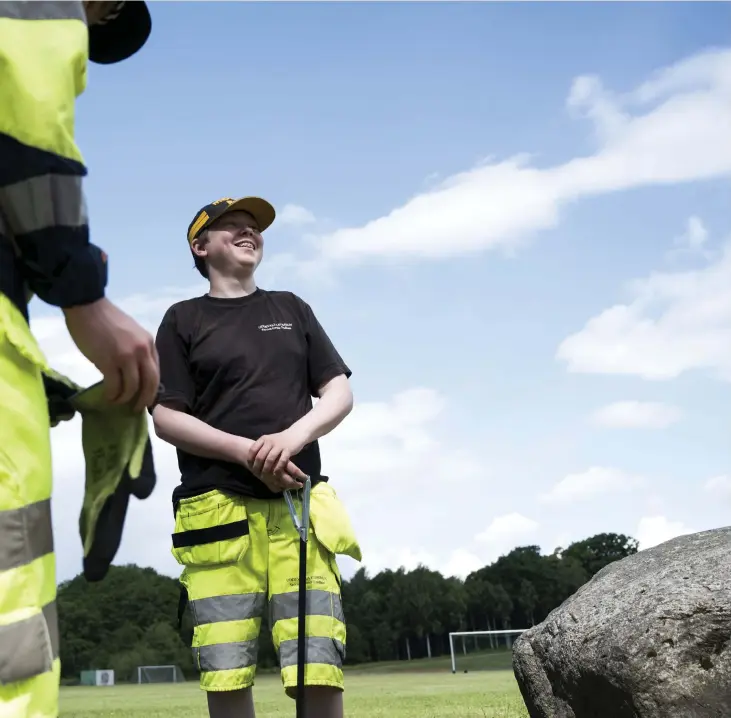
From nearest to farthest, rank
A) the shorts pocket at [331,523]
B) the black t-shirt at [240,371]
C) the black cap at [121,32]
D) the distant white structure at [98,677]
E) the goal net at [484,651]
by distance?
1. the black cap at [121,32]
2. the shorts pocket at [331,523]
3. the black t-shirt at [240,371]
4. the goal net at [484,651]
5. the distant white structure at [98,677]

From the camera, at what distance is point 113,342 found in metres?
1.92

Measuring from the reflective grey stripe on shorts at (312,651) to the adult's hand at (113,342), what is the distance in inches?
70.0

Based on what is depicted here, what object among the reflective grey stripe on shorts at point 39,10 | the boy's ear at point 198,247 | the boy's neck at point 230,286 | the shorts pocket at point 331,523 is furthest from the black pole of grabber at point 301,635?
the reflective grey stripe on shorts at point 39,10

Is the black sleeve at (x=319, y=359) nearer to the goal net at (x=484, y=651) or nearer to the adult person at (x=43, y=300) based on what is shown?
the adult person at (x=43, y=300)

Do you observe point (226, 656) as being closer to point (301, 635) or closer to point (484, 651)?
point (301, 635)

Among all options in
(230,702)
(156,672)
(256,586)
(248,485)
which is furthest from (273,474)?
(156,672)

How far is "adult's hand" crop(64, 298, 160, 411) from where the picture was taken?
6.29 feet

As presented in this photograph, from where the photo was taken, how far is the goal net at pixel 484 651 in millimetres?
26516

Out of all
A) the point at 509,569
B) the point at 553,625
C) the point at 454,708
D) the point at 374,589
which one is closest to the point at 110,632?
the point at 374,589

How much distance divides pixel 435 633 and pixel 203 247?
5259 centimetres

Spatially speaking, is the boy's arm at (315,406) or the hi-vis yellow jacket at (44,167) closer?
the hi-vis yellow jacket at (44,167)

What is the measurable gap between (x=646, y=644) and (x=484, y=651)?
3158 centimetres

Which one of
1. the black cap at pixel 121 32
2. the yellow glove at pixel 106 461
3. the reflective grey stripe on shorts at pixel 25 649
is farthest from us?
the black cap at pixel 121 32

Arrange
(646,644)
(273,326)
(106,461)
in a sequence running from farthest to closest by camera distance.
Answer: (646,644) → (273,326) → (106,461)
